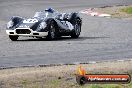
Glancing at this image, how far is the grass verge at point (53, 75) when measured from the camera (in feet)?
28.6

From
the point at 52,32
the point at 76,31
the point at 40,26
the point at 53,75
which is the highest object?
the point at 53,75

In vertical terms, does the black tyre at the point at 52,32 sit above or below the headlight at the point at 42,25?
below

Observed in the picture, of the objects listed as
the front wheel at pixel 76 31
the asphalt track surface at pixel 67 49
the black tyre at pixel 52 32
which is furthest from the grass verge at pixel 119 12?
the black tyre at pixel 52 32

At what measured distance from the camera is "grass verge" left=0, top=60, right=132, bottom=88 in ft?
28.6

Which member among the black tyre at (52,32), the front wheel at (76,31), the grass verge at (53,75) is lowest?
the front wheel at (76,31)

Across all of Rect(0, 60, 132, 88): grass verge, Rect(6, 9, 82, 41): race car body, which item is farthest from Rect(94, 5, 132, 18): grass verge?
Rect(0, 60, 132, 88): grass verge

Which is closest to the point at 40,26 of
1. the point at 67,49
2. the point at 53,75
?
the point at 67,49

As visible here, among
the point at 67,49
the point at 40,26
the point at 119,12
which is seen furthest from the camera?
the point at 119,12

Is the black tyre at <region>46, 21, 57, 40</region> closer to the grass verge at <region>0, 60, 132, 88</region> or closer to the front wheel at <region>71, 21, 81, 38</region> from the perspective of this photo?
the front wheel at <region>71, 21, 81, 38</region>

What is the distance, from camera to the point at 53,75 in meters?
9.65

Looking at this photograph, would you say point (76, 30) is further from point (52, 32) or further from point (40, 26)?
point (40, 26)

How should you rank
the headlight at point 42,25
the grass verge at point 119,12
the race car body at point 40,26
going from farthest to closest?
the grass verge at point 119,12
the headlight at point 42,25
the race car body at point 40,26

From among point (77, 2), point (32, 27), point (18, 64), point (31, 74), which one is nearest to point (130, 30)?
point (32, 27)

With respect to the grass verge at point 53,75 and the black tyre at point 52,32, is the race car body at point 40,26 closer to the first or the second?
the black tyre at point 52,32
